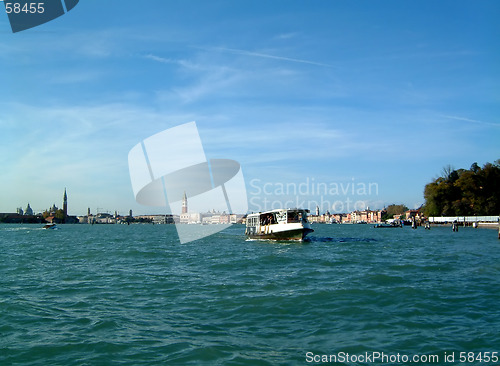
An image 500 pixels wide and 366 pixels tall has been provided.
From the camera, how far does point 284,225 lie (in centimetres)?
4509

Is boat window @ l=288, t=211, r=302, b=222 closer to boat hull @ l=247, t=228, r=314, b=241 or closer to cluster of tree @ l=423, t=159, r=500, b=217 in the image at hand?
boat hull @ l=247, t=228, r=314, b=241

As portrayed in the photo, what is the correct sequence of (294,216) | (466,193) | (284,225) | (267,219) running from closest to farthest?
(284,225) < (294,216) < (267,219) < (466,193)

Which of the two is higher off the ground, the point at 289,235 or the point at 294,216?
the point at 294,216

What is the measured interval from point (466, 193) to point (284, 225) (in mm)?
64161

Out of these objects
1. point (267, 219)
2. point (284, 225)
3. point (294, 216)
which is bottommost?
point (284, 225)

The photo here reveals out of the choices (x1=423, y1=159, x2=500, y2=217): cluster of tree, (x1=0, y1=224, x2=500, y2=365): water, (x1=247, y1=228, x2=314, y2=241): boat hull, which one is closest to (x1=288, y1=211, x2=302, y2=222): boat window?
(x1=247, y1=228, x2=314, y2=241): boat hull

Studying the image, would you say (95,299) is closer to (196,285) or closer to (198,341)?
(196,285)

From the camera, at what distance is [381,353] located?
862 centimetres

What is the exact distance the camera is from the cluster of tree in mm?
87688

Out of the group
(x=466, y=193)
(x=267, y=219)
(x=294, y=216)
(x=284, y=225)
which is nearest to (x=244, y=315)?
(x=284, y=225)

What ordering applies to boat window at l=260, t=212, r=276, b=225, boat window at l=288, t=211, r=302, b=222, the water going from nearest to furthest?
1. the water
2. boat window at l=288, t=211, r=302, b=222
3. boat window at l=260, t=212, r=276, b=225

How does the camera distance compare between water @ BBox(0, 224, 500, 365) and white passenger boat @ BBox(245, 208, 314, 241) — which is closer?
water @ BBox(0, 224, 500, 365)

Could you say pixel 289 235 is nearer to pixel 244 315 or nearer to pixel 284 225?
pixel 284 225

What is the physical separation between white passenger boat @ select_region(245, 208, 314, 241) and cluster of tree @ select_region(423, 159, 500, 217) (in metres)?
59.2
